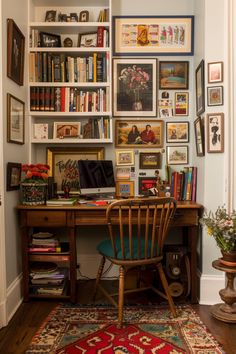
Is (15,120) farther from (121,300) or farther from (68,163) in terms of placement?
(121,300)

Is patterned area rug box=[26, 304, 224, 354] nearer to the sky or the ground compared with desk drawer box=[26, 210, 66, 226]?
nearer to the ground

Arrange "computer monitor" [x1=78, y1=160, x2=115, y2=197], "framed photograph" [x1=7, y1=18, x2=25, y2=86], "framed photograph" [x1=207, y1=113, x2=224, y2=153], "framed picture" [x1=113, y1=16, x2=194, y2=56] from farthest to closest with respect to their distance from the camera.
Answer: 1. "framed picture" [x1=113, y1=16, x2=194, y2=56]
2. "computer monitor" [x1=78, y1=160, x2=115, y2=197]
3. "framed photograph" [x1=207, y1=113, x2=224, y2=153]
4. "framed photograph" [x1=7, y1=18, x2=25, y2=86]

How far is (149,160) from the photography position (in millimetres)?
2879

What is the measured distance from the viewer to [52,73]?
8.87 feet

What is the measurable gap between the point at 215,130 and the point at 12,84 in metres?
1.57

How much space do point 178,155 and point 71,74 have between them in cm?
121

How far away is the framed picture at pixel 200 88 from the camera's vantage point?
97.0 inches

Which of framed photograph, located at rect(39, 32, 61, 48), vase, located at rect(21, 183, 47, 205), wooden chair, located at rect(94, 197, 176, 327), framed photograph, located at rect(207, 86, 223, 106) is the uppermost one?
framed photograph, located at rect(39, 32, 61, 48)

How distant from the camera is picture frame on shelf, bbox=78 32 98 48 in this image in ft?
9.07

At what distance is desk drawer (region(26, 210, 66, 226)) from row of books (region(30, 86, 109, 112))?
937mm

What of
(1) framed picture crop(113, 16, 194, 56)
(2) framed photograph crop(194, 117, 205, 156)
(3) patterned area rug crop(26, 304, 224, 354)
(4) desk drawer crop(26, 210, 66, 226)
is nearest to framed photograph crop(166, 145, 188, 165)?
(2) framed photograph crop(194, 117, 205, 156)

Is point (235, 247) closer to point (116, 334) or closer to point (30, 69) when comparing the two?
point (116, 334)

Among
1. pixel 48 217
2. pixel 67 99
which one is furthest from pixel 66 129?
pixel 48 217

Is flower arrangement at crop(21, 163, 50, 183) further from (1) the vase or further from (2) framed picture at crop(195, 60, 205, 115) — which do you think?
(2) framed picture at crop(195, 60, 205, 115)
